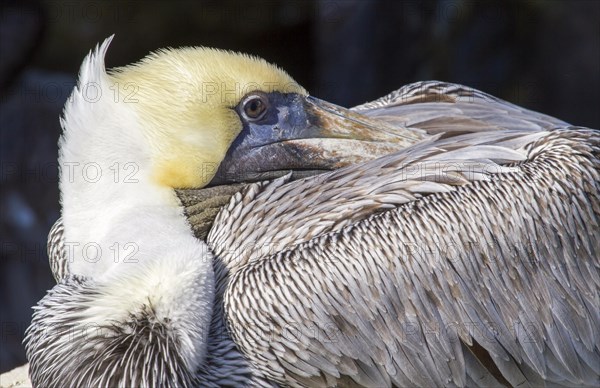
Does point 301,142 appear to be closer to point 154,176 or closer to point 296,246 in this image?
point 296,246

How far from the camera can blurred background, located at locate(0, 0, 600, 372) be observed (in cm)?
809

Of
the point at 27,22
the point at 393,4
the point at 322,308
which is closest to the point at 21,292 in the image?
the point at 27,22

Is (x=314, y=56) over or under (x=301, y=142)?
over

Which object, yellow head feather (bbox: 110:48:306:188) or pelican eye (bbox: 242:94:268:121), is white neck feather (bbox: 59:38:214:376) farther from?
pelican eye (bbox: 242:94:268:121)

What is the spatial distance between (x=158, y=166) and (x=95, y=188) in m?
0.29

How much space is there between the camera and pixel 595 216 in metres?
3.92

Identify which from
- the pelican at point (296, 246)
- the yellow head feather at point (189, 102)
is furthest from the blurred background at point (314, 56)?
the yellow head feather at point (189, 102)

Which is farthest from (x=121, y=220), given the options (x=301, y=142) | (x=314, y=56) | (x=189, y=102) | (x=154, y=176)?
(x=314, y=56)

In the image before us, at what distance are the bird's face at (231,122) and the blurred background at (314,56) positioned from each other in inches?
176

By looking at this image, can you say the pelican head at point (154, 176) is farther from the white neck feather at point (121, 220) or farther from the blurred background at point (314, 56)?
the blurred background at point (314, 56)

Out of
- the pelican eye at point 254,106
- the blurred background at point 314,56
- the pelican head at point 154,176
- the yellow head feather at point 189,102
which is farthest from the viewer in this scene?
the blurred background at point 314,56

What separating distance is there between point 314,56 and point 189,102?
6.00 meters

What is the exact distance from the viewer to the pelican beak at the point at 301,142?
406 cm

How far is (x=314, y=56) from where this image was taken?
970 centimetres
